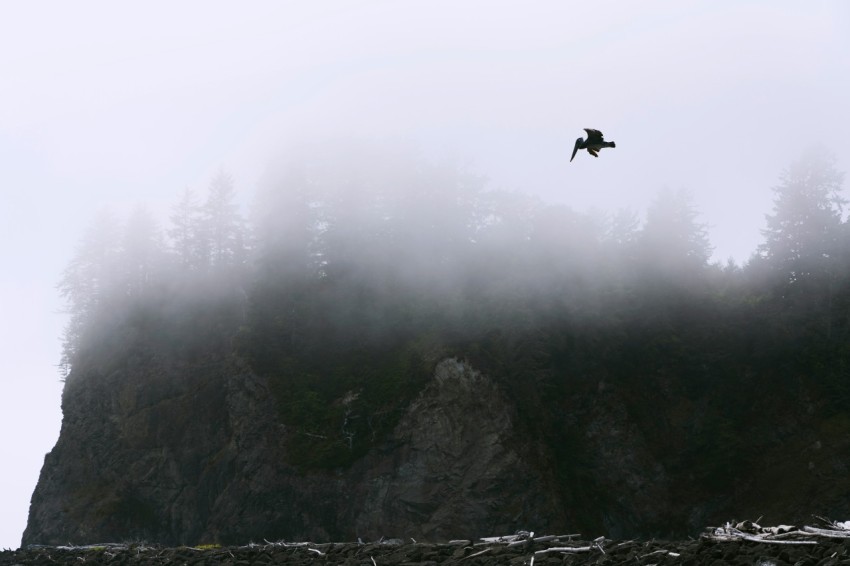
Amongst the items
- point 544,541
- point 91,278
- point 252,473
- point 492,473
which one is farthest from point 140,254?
point 544,541

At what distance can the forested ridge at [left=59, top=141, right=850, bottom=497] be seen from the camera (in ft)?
149

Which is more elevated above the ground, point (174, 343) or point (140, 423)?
point (174, 343)

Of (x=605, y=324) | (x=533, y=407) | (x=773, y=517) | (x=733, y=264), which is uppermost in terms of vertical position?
(x=733, y=264)

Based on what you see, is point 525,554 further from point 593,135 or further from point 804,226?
point 804,226

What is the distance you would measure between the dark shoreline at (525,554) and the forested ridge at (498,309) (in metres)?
22.5

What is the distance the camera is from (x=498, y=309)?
49844 mm

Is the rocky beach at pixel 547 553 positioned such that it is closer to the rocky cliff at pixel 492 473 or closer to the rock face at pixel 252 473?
the rock face at pixel 252 473

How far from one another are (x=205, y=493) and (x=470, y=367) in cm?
1772

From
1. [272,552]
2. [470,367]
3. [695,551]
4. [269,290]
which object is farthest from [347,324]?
[695,551]

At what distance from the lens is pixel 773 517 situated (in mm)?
37844

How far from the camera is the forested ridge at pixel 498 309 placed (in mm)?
45375

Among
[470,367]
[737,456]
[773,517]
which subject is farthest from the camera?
[470,367]


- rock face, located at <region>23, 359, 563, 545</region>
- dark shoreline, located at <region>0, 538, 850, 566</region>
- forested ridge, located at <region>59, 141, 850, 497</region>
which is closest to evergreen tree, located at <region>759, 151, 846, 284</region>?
forested ridge, located at <region>59, 141, 850, 497</region>

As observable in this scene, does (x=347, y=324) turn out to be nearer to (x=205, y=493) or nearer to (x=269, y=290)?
(x=269, y=290)
